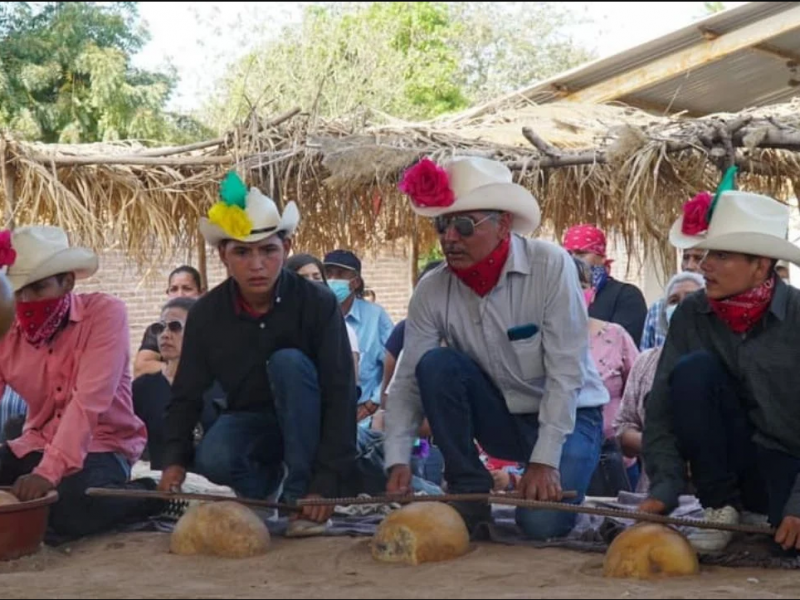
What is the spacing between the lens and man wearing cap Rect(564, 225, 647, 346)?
7.59 m

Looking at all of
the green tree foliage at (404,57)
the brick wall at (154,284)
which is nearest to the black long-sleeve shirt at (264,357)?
the brick wall at (154,284)

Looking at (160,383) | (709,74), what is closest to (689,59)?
(709,74)

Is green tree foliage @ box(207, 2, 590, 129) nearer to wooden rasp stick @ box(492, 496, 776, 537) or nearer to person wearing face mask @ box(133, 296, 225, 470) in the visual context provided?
person wearing face mask @ box(133, 296, 225, 470)

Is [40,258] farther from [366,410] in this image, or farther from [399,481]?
[366,410]

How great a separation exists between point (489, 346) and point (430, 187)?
651 mm

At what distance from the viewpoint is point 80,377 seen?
535 cm

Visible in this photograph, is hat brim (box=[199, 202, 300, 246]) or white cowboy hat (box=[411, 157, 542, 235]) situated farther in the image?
hat brim (box=[199, 202, 300, 246])

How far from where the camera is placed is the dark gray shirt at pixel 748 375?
4.55 meters

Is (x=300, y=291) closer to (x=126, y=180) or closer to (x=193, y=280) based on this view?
Result: (x=193, y=280)

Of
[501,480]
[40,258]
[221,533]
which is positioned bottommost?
[501,480]

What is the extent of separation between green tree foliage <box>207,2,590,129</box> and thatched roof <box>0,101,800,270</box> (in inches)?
289

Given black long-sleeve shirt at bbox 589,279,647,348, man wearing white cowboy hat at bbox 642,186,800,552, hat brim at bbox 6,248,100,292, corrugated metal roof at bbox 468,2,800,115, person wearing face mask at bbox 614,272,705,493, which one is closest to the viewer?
man wearing white cowboy hat at bbox 642,186,800,552

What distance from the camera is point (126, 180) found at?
8.67m

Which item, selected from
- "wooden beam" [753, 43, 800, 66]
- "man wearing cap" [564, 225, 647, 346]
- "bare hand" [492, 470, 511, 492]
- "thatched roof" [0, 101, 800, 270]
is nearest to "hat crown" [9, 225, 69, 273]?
"bare hand" [492, 470, 511, 492]
